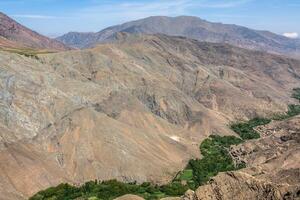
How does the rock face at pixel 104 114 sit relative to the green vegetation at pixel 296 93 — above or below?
above

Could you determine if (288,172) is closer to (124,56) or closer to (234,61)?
(124,56)

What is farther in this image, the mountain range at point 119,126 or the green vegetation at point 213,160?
the green vegetation at point 213,160

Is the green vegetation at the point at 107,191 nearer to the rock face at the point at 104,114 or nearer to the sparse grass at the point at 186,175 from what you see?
the rock face at the point at 104,114

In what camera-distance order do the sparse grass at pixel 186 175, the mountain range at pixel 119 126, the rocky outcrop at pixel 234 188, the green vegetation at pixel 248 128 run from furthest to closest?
the green vegetation at pixel 248 128
the sparse grass at pixel 186 175
the mountain range at pixel 119 126
the rocky outcrop at pixel 234 188

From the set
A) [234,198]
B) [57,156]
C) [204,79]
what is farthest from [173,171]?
[204,79]

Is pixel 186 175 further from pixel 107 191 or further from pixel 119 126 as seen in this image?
pixel 107 191

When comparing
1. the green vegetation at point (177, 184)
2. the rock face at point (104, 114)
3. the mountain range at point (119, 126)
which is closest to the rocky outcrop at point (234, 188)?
the mountain range at point (119, 126)

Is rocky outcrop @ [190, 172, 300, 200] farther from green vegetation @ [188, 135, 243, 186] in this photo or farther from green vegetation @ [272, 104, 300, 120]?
green vegetation @ [272, 104, 300, 120]
